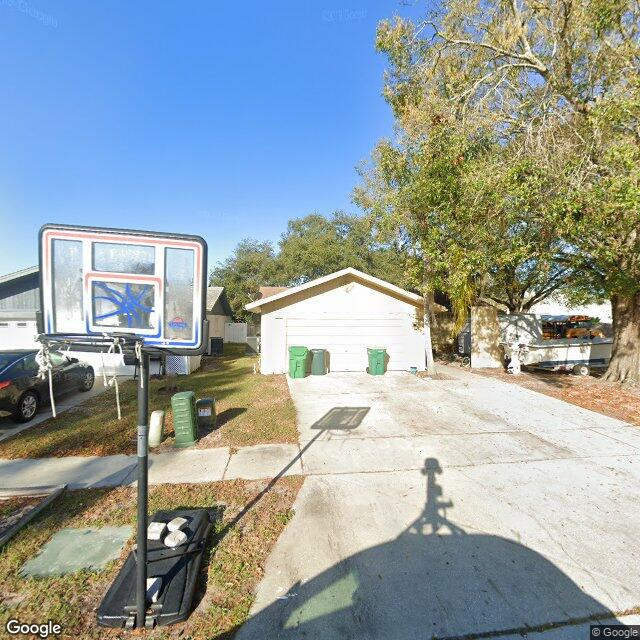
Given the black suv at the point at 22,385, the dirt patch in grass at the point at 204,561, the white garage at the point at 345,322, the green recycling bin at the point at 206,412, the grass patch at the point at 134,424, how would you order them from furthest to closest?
the white garage at the point at 345,322 < the black suv at the point at 22,385 < the green recycling bin at the point at 206,412 < the grass patch at the point at 134,424 < the dirt patch in grass at the point at 204,561

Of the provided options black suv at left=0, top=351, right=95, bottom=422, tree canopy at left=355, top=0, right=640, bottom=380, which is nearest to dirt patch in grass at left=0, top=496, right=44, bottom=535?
black suv at left=0, top=351, right=95, bottom=422

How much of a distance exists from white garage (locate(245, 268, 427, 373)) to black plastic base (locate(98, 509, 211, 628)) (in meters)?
8.96

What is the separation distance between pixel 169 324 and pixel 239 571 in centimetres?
230

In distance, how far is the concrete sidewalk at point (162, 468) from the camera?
427cm

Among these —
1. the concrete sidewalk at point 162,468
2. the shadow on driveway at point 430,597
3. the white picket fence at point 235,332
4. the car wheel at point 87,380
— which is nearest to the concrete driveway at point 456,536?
the shadow on driveway at point 430,597

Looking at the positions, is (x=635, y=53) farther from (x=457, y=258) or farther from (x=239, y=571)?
(x=239, y=571)

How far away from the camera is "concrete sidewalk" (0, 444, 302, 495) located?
427 cm

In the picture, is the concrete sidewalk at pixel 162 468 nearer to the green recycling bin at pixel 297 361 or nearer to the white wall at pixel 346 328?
the green recycling bin at pixel 297 361

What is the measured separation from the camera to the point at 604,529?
3.28 m

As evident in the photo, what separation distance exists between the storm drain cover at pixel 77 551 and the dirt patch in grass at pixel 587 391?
9.36m

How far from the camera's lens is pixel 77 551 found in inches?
118

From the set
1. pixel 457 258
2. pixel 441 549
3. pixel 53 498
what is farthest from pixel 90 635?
pixel 457 258

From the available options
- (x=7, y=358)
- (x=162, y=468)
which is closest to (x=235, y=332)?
(x=7, y=358)

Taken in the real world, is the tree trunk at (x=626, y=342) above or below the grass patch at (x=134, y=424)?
above
